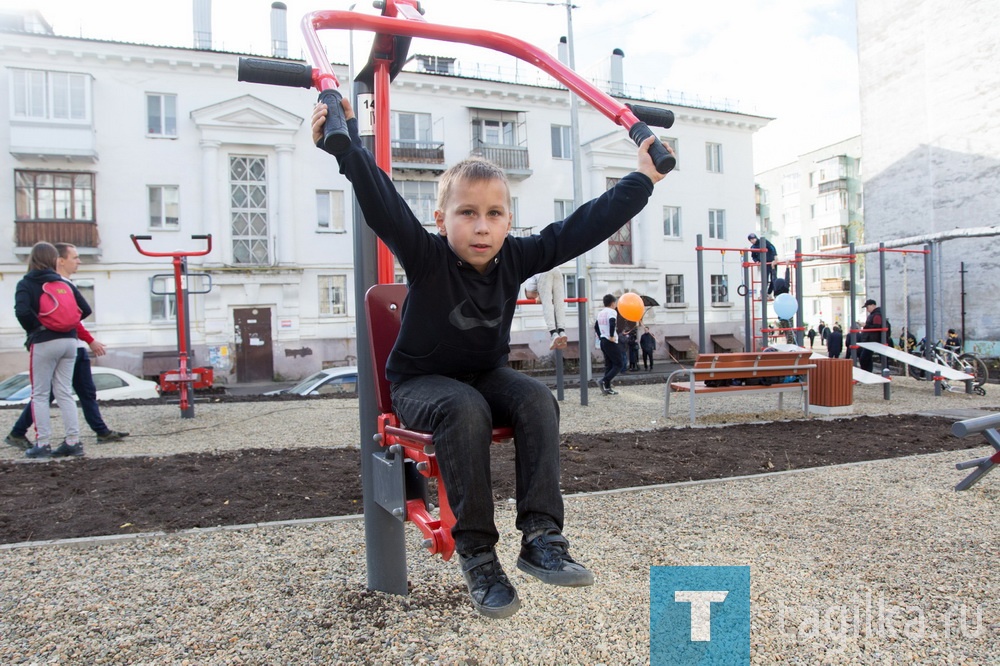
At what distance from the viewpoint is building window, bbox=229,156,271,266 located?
25.2 meters

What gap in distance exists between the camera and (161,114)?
24.5 metres

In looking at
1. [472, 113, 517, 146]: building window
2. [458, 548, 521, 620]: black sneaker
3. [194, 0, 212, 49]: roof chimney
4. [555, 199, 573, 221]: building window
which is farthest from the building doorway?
[458, 548, 521, 620]: black sneaker

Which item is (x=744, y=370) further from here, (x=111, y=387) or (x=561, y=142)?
(x=561, y=142)

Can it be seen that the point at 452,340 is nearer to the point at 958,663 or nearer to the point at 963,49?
the point at 958,663

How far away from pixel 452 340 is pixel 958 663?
209 centimetres

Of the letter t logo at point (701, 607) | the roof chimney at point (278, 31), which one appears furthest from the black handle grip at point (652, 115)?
the roof chimney at point (278, 31)

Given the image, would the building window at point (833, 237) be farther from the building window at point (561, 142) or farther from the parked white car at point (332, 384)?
the parked white car at point (332, 384)

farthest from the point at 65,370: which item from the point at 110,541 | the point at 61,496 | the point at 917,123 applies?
the point at 917,123

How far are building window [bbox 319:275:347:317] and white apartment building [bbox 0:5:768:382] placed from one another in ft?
0.26

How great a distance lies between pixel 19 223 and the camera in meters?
23.0

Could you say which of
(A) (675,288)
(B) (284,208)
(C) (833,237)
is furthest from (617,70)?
(C) (833,237)

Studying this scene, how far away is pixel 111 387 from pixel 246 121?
14.5 m

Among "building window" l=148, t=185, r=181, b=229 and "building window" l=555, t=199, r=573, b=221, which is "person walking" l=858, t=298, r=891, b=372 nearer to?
"building window" l=555, t=199, r=573, b=221

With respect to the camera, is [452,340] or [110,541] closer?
[452,340]
